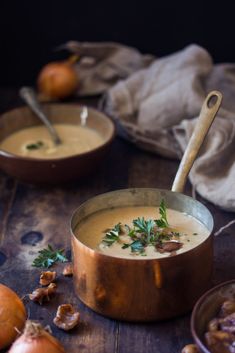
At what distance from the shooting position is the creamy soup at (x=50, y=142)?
5.99 ft

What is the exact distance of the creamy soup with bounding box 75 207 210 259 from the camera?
130 centimetres

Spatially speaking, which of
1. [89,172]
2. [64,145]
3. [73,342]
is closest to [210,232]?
[73,342]

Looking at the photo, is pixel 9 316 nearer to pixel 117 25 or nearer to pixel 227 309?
pixel 227 309

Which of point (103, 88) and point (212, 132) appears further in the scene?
point (103, 88)

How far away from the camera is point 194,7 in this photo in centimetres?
217

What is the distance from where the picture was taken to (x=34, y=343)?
44.9 inches

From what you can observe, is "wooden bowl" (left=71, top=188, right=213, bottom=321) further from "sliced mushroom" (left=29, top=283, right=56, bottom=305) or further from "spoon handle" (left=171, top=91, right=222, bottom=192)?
"spoon handle" (left=171, top=91, right=222, bottom=192)

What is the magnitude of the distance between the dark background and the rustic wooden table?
0.79 feet

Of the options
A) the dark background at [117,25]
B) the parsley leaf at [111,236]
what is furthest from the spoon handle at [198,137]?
the dark background at [117,25]

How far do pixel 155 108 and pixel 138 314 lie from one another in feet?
2.67

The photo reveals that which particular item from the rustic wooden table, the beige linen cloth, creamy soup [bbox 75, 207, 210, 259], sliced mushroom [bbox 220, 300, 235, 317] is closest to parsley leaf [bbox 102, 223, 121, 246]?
creamy soup [bbox 75, 207, 210, 259]

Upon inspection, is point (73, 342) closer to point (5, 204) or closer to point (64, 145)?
point (5, 204)

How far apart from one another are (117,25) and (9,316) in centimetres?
123

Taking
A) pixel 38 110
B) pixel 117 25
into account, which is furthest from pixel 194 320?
pixel 117 25
